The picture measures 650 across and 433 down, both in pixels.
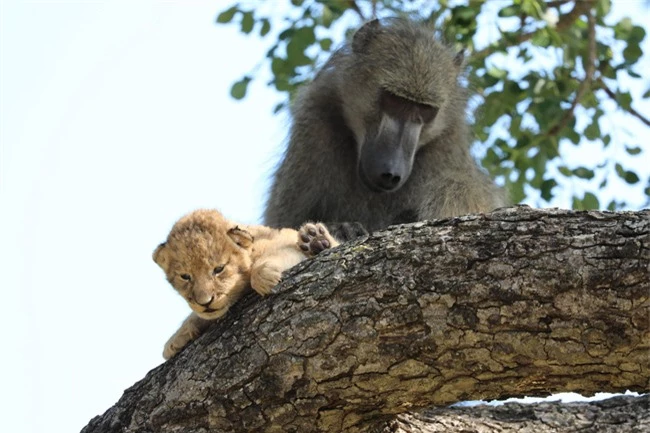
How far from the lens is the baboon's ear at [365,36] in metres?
6.71

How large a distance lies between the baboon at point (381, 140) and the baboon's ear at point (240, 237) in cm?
193

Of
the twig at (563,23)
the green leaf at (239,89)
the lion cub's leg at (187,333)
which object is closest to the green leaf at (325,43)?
the green leaf at (239,89)

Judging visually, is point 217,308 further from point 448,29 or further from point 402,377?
point 448,29

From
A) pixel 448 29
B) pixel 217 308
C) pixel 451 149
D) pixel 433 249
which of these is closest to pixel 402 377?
pixel 433 249

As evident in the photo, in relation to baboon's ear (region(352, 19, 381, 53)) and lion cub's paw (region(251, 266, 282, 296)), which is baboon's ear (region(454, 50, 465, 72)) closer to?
baboon's ear (region(352, 19, 381, 53))

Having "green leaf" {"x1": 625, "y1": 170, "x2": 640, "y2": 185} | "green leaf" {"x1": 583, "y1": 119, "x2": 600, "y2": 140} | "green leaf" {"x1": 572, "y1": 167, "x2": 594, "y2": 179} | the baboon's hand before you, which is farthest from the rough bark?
"green leaf" {"x1": 572, "y1": 167, "x2": 594, "y2": 179}

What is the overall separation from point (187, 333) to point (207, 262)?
0.36 m

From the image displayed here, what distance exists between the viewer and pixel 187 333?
420cm

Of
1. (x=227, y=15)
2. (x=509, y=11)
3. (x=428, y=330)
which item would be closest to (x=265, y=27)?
(x=227, y=15)

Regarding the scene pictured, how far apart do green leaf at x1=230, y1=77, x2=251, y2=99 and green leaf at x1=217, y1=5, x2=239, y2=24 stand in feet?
1.71

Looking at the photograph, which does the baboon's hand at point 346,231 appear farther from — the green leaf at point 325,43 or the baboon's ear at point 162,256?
the green leaf at point 325,43

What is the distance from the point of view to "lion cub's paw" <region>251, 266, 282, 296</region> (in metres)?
3.88

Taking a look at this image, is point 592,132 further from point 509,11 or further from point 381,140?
point 381,140

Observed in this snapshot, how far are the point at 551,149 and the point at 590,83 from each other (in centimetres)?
66
